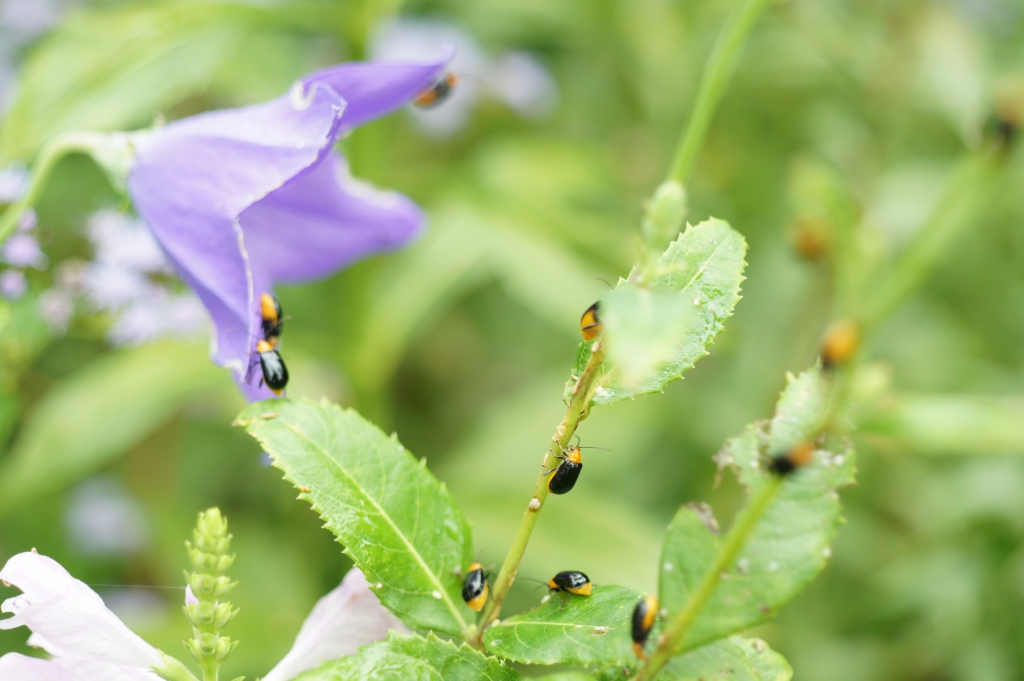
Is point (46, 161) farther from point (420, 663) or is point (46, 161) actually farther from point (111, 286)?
point (420, 663)

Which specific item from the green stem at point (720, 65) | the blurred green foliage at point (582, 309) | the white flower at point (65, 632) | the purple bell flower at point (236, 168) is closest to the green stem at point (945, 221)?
the blurred green foliage at point (582, 309)

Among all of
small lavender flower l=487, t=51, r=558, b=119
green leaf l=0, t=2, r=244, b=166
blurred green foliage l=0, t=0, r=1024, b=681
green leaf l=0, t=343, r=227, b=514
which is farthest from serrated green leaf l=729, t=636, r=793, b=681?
small lavender flower l=487, t=51, r=558, b=119

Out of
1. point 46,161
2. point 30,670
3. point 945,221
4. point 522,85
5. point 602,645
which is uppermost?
point 522,85

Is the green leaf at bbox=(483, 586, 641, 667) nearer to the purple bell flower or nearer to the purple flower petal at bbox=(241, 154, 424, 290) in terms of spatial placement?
the purple bell flower

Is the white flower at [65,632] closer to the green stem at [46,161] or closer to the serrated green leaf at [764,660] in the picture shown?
the serrated green leaf at [764,660]

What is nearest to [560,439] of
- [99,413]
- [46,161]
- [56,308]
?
[46,161]

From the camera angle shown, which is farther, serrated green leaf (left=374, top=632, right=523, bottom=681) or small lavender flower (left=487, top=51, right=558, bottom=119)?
small lavender flower (left=487, top=51, right=558, bottom=119)
